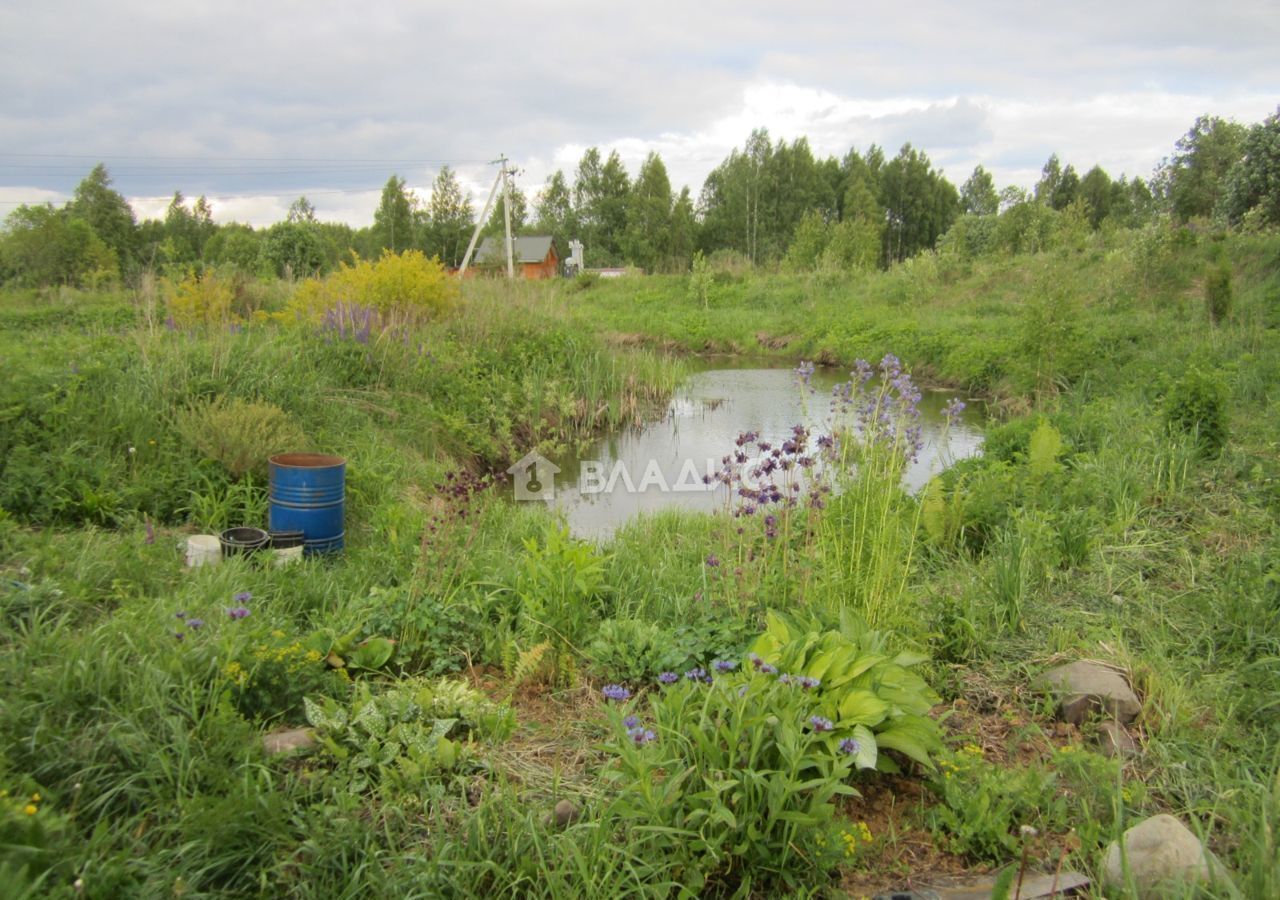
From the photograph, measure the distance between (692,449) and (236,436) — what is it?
500 cm

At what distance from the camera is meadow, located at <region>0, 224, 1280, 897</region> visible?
5.88ft

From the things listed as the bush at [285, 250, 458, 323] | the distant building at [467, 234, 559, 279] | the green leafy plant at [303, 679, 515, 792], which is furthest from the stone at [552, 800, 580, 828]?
the distant building at [467, 234, 559, 279]

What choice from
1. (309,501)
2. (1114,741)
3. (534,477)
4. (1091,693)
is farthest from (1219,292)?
(309,501)

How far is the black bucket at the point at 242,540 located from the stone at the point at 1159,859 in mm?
3512

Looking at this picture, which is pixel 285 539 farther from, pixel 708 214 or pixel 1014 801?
pixel 708 214

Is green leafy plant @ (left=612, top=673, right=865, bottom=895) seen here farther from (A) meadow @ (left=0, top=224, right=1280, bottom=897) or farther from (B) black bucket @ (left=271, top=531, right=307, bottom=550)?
(B) black bucket @ (left=271, top=531, right=307, bottom=550)

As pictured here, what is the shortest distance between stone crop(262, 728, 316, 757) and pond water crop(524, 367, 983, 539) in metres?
2.57

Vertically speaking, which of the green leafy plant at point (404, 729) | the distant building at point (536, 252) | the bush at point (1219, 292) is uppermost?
the distant building at point (536, 252)

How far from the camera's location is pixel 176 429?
4.82 m

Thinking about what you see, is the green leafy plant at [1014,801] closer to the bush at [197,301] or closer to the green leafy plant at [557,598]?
the green leafy plant at [557,598]

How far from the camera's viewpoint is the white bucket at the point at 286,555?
3668 mm

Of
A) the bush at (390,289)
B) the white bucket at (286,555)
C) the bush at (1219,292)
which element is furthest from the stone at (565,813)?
the bush at (1219,292)

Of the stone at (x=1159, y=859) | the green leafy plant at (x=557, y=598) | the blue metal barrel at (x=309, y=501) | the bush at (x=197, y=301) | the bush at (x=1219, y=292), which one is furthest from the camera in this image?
the bush at (x=1219, y=292)

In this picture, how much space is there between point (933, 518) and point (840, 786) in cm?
283
